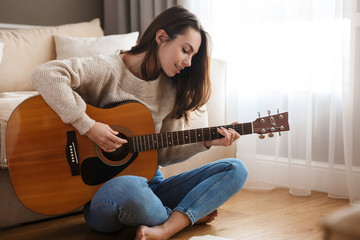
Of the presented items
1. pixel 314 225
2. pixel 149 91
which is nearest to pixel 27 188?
pixel 149 91

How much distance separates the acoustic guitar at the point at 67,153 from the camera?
4.51 feet

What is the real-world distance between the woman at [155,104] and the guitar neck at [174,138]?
39 mm

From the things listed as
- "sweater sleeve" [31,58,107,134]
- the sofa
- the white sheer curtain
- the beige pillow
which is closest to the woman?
"sweater sleeve" [31,58,107,134]

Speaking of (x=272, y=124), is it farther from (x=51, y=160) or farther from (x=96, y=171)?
(x=51, y=160)

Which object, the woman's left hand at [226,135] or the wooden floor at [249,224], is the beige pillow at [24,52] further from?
the woman's left hand at [226,135]

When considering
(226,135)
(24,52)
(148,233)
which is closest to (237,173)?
(226,135)

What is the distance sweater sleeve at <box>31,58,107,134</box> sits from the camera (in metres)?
1.37

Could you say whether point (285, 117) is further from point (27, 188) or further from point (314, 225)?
point (27, 188)

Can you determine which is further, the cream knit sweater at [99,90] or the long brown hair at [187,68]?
the long brown hair at [187,68]

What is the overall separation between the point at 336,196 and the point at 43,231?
1.38 m

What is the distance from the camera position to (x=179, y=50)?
4.90ft

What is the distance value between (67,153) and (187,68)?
0.54 metres

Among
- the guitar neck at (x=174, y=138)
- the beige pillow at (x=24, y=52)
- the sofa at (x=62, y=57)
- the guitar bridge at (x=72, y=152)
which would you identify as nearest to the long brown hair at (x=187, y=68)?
the guitar neck at (x=174, y=138)

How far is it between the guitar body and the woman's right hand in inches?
1.3
